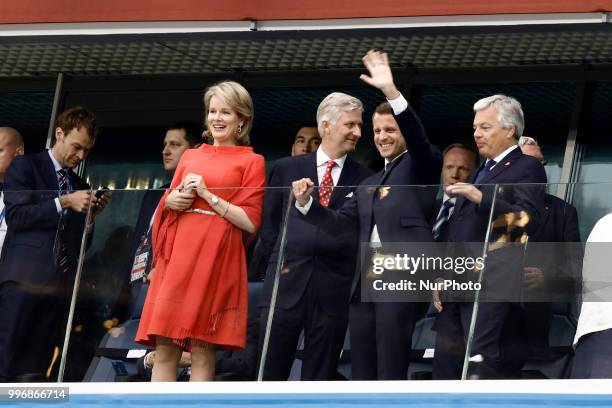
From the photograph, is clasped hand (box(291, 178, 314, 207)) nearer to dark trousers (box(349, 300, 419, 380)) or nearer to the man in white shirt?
dark trousers (box(349, 300, 419, 380))

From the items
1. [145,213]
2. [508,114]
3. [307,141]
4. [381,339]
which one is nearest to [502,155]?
[508,114]

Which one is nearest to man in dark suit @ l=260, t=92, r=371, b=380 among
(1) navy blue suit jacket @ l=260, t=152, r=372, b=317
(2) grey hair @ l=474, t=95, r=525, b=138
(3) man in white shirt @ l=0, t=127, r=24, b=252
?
(1) navy blue suit jacket @ l=260, t=152, r=372, b=317

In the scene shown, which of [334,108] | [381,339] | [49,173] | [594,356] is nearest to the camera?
[594,356]

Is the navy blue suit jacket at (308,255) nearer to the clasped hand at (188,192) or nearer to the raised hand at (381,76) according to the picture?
the clasped hand at (188,192)

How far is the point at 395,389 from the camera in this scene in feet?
31.8

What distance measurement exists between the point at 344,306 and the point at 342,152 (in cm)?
119

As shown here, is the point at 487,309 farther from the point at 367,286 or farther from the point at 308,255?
the point at 308,255

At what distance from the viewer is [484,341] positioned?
31.8 ft

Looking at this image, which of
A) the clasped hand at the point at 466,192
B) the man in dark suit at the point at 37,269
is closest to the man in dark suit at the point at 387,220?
the clasped hand at the point at 466,192

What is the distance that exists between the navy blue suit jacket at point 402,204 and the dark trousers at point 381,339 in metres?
0.19

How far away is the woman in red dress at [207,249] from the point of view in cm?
992

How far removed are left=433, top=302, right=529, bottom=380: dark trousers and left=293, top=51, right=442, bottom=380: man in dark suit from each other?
0.19m

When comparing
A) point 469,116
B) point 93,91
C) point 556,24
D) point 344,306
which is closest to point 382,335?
point 344,306

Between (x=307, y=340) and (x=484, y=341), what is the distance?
1072mm
